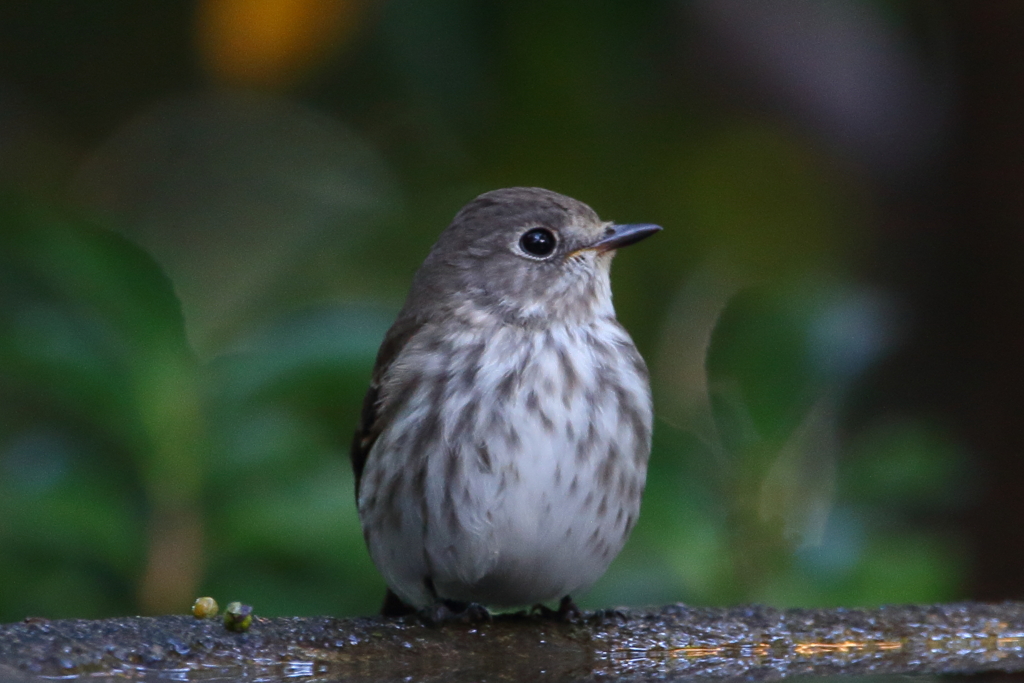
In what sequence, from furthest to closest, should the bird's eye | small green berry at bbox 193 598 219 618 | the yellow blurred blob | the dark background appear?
the yellow blurred blob < the bird's eye < the dark background < small green berry at bbox 193 598 219 618

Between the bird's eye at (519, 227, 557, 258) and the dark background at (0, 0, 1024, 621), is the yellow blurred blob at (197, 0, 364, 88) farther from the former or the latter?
the bird's eye at (519, 227, 557, 258)

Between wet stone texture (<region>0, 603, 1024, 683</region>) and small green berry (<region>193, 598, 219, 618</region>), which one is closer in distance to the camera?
wet stone texture (<region>0, 603, 1024, 683</region>)

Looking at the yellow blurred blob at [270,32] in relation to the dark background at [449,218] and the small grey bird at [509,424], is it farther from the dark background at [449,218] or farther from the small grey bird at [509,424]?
the small grey bird at [509,424]

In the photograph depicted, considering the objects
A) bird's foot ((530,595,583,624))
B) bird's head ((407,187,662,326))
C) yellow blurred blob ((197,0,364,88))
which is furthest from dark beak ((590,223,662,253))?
yellow blurred blob ((197,0,364,88))

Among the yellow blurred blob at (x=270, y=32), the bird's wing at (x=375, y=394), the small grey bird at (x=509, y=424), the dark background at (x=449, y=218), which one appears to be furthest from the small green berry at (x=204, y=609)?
the yellow blurred blob at (x=270, y=32)

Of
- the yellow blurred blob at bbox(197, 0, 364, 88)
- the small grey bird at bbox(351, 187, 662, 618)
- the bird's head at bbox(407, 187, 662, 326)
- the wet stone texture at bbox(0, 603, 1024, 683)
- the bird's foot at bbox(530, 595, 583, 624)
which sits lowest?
the wet stone texture at bbox(0, 603, 1024, 683)

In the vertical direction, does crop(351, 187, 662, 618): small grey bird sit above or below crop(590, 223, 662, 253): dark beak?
below

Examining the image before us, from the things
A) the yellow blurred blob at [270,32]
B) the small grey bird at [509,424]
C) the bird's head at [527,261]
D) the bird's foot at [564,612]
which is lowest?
the bird's foot at [564,612]

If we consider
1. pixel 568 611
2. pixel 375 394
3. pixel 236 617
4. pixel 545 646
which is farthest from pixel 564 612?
pixel 236 617
